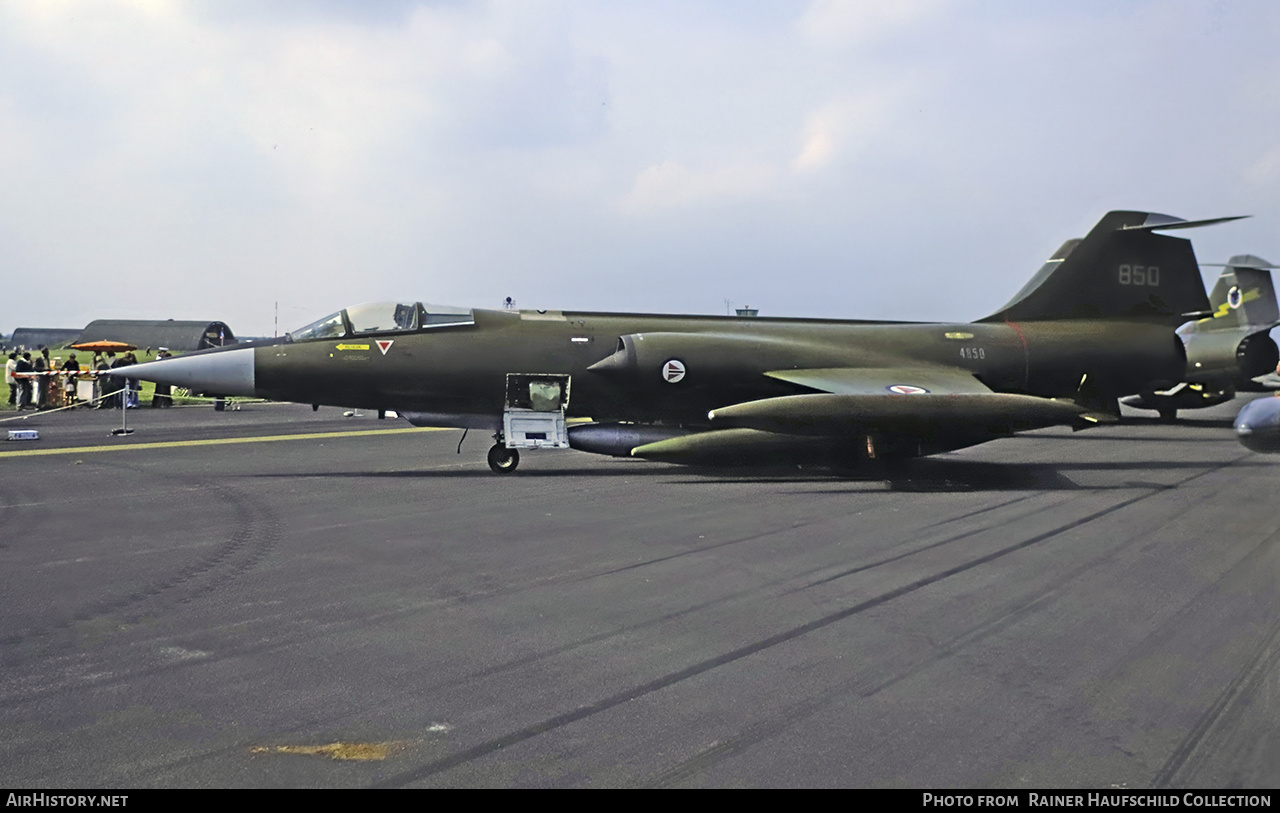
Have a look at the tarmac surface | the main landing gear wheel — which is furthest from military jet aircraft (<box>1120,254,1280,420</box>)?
the main landing gear wheel

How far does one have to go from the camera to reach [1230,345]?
24828 millimetres

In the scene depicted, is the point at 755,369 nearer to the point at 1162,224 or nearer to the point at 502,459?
the point at 502,459

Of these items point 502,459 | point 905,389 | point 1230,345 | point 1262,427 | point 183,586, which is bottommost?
point 183,586

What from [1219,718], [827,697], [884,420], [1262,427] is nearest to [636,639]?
[827,697]

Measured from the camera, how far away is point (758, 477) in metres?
14.3

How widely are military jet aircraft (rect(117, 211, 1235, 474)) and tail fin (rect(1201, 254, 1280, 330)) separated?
41.9 feet

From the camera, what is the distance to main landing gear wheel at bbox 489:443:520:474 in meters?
14.9

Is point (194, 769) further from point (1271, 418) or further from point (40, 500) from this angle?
point (40, 500)

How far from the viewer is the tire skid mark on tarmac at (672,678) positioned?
3.94m

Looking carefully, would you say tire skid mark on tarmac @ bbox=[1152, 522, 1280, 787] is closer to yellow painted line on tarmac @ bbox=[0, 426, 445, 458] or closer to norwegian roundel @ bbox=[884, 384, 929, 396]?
norwegian roundel @ bbox=[884, 384, 929, 396]

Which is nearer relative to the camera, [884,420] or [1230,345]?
[884,420]

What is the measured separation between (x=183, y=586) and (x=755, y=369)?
10.3 metres
